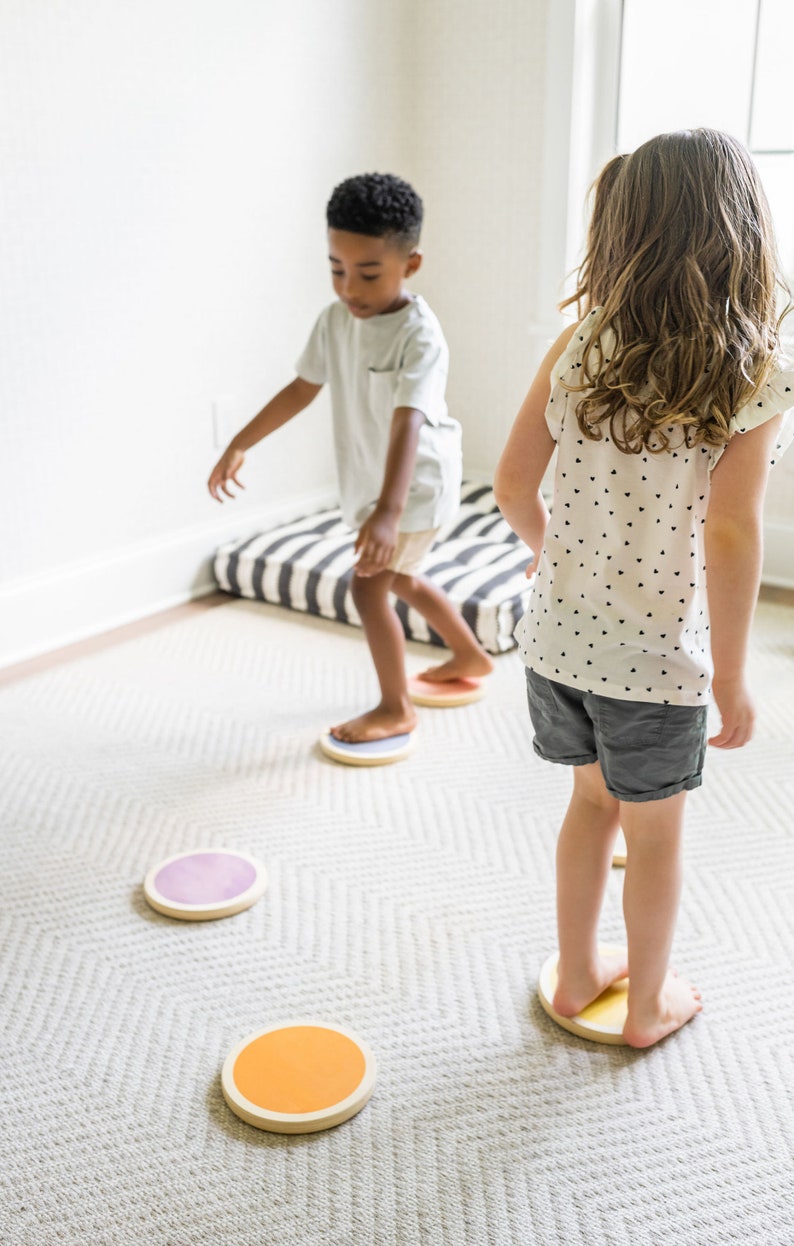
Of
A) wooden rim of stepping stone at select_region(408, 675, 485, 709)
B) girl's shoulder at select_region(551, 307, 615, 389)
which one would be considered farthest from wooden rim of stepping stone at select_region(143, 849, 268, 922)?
girl's shoulder at select_region(551, 307, 615, 389)

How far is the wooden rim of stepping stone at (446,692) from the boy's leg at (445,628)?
0.01m

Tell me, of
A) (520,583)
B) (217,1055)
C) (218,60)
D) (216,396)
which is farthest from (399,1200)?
(218,60)

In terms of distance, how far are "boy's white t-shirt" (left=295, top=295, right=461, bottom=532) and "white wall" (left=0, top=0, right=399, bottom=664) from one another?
64 cm

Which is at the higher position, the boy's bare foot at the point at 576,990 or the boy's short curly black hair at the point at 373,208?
the boy's short curly black hair at the point at 373,208

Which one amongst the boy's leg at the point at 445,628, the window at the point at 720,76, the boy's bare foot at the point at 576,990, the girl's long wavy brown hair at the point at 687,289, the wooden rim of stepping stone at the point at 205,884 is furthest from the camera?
the window at the point at 720,76

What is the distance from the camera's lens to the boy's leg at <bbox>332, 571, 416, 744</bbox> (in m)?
1.98

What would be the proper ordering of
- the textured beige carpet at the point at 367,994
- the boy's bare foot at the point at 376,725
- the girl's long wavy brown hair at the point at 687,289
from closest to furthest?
the girl's long wavy brown hair at the point at 687,289 < the textured beige carpet at the point at 367,994 < the boy's bare foot at the point at 376,725

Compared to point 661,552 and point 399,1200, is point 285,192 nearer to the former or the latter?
point 661,552

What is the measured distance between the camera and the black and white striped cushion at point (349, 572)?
7.78 feet

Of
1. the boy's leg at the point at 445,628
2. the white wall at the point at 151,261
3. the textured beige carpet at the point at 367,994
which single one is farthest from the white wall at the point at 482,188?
the textured beige carpet at the point at 367,994

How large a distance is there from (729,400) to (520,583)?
4.84ft

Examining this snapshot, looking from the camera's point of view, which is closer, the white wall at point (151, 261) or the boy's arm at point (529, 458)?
the boy's arm at point (529, 458)

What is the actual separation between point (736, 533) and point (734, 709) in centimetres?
18

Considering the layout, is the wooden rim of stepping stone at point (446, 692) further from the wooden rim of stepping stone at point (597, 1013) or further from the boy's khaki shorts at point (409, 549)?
the wooden rim of stepping stone at point (597, 1013)
